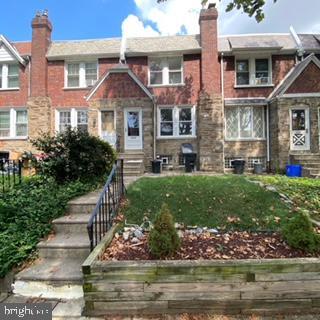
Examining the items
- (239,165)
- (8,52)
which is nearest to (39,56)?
(8,52)

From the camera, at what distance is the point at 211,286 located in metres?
3.64

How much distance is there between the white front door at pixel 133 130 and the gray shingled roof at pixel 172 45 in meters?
4.02

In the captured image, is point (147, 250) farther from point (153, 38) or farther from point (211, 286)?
point (153, 38)

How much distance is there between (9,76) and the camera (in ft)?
63.4

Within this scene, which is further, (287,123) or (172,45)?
(172,45)

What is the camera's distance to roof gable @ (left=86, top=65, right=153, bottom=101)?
1644 cm

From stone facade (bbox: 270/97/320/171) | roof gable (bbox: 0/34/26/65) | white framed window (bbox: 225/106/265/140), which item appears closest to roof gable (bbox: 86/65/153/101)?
white framed window (bbox: 225/106/265/140)

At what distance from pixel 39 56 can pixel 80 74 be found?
2.60 m

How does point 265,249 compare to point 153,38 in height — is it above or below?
below

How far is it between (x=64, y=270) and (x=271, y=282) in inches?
111

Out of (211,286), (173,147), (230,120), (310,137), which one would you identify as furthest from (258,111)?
(211,286)

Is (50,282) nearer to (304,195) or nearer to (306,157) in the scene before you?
(304,195)

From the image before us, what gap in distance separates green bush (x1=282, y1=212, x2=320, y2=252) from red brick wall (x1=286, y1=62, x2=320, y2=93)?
13199 millimetres

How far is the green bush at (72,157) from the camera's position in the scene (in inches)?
327
